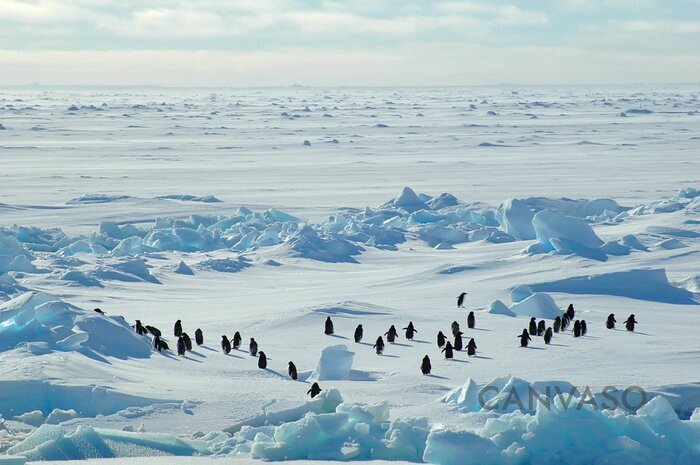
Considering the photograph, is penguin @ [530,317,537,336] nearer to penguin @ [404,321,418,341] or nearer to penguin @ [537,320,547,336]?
penguin @ [537,320,547,336]

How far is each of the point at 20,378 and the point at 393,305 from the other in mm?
5126

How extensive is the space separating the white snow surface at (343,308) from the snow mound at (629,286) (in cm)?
3

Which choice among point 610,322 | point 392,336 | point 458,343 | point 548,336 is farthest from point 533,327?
point 392,336

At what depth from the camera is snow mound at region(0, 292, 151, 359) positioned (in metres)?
7.91

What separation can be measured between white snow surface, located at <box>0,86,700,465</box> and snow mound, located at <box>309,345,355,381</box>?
0.04 feet

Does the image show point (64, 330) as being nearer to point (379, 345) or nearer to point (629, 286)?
point (379, 345)

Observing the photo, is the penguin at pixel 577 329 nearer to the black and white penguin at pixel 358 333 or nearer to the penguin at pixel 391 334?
the penguin at pixel 391 334

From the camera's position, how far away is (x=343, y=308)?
1034cm

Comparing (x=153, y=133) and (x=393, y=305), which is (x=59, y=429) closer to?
(x=393, y=305)

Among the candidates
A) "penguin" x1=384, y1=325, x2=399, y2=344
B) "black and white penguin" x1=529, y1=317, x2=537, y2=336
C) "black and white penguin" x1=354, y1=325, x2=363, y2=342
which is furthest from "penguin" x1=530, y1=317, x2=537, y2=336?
"black and white penguin" x1=354, y1=325, x2=363, y2=342

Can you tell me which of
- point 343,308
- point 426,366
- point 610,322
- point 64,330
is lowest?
point 343,308

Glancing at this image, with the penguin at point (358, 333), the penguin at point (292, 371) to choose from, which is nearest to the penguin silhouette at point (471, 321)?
the penguin at point (358, 333)

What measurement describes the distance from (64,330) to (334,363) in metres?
2.37

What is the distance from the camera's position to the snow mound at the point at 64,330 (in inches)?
311
